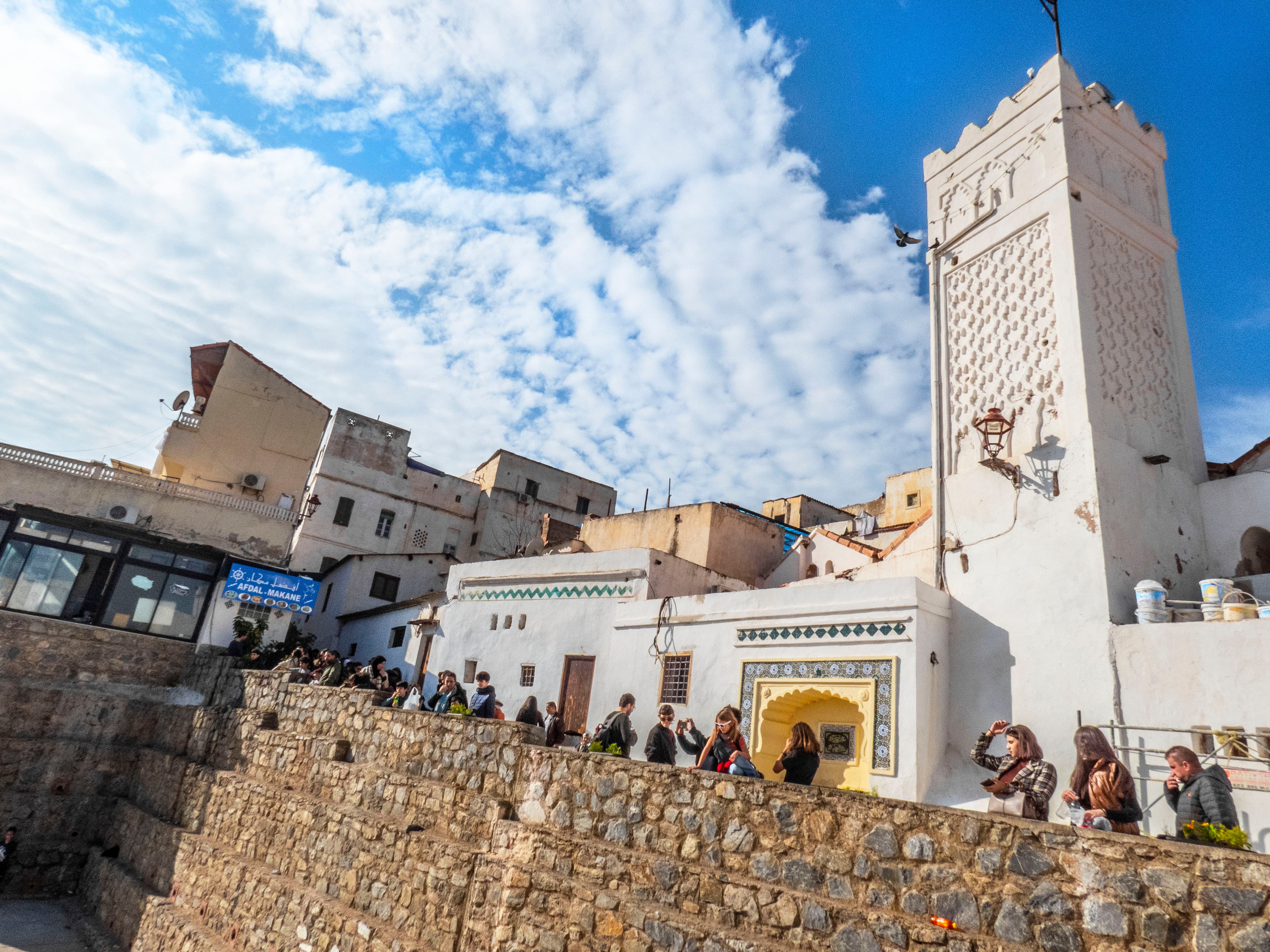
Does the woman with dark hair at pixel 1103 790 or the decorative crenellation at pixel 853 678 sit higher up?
the decorative crenellation at pixel 853 678

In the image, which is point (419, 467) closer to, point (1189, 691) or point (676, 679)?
point (676, 679)

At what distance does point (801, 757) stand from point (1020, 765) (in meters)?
1.47

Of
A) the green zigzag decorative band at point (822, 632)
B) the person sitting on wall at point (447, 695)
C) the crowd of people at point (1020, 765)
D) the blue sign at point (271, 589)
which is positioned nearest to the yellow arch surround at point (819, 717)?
the green zigzag decorative band at point (822, 632)

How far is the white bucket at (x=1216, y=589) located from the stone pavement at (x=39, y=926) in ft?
52.9

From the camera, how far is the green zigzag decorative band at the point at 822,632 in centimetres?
934

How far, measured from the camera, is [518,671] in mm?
13750

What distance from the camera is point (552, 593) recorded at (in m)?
13.9

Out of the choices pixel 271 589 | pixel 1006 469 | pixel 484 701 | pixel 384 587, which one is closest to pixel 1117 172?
pixel 1006 469

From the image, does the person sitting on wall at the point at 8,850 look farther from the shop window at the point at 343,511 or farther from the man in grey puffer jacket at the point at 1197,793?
the man in grey puffer jacket at the point at 1197,793

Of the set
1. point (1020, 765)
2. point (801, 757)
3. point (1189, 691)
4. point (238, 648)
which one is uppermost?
point (1189, 691)

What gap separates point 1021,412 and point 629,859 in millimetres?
7676

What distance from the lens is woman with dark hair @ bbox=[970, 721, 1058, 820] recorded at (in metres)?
4.33

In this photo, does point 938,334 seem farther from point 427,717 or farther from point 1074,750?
point 427,717

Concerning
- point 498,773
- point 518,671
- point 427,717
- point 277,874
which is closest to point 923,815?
point 498,773
